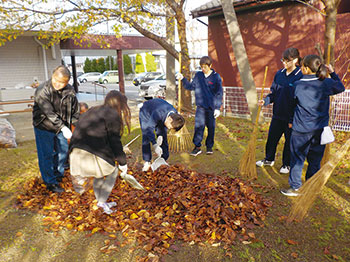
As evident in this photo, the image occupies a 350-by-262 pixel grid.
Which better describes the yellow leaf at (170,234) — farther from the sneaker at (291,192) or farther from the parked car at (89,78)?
the parked car at (89,78)

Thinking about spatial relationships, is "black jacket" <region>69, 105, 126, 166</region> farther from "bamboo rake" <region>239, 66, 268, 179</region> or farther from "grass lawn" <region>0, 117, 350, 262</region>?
"bamboo rake" <region>239, 66, 268, 179</region>

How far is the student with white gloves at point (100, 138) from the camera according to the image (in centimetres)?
277

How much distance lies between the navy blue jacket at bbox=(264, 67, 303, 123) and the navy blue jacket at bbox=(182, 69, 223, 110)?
1019 mm

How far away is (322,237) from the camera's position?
9.14 feet

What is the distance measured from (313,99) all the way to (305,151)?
648mm

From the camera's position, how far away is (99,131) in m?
2.78

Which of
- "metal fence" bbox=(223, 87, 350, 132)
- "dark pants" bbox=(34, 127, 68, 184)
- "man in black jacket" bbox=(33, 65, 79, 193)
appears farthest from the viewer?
"metal fence" bbox=(223, 87, 350, 132)

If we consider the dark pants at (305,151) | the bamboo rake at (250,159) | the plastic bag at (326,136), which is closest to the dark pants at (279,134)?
the bamboo rake at (250,159)

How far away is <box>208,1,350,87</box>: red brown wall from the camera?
7.57 metres

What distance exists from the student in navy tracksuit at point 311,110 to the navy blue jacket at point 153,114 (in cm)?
163

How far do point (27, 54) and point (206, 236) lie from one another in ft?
40.6

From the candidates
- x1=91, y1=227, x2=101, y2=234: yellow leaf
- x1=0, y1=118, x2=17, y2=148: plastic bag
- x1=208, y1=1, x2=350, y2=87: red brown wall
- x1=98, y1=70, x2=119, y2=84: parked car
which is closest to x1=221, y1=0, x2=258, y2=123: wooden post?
x1=208, y1=1, x2=350, y2=87: red brown wall

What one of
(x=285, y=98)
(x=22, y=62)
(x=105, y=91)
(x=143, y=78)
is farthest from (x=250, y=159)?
(x=143, y=78)

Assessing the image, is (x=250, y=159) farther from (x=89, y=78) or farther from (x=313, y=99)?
(x=89, y=78)
